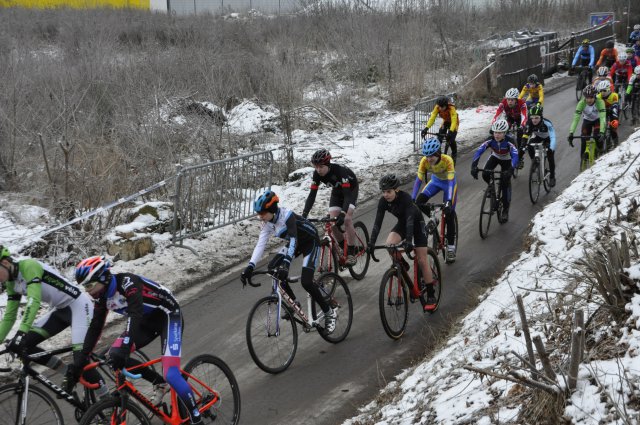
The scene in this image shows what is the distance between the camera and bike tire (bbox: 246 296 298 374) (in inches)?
293

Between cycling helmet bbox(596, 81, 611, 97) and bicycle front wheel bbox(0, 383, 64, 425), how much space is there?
13.7 meters

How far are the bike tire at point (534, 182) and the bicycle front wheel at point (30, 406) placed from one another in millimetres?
10181

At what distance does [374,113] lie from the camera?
24.1 metres

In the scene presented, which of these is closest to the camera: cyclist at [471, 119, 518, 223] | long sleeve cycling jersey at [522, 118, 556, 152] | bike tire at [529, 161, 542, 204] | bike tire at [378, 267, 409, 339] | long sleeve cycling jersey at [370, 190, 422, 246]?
bike tire at [378, 267, 409, 339]

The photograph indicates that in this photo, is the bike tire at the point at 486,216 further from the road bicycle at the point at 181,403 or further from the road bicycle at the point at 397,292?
the road bicycle at the point at 181,403

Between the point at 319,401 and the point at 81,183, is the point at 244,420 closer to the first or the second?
the point at 319,401

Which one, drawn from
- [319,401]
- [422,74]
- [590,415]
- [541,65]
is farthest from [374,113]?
A: [590,415]

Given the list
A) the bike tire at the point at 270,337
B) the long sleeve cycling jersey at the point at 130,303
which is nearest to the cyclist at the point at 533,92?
Result: the bike tire at the point at 270,337

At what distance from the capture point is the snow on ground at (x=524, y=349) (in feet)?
14.4

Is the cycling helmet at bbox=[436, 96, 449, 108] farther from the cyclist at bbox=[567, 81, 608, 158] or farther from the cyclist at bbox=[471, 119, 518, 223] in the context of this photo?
the cyclist at bbox=[567, 81, 608, 158]

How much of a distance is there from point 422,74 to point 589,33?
11.5 metres

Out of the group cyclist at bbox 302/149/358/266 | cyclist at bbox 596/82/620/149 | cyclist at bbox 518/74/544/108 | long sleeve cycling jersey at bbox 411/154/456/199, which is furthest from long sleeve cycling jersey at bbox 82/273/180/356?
cyclist at bbox 596/82/620/149

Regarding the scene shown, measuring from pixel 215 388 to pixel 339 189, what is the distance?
4505 mm

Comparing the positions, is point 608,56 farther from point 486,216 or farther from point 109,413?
point 109,413
